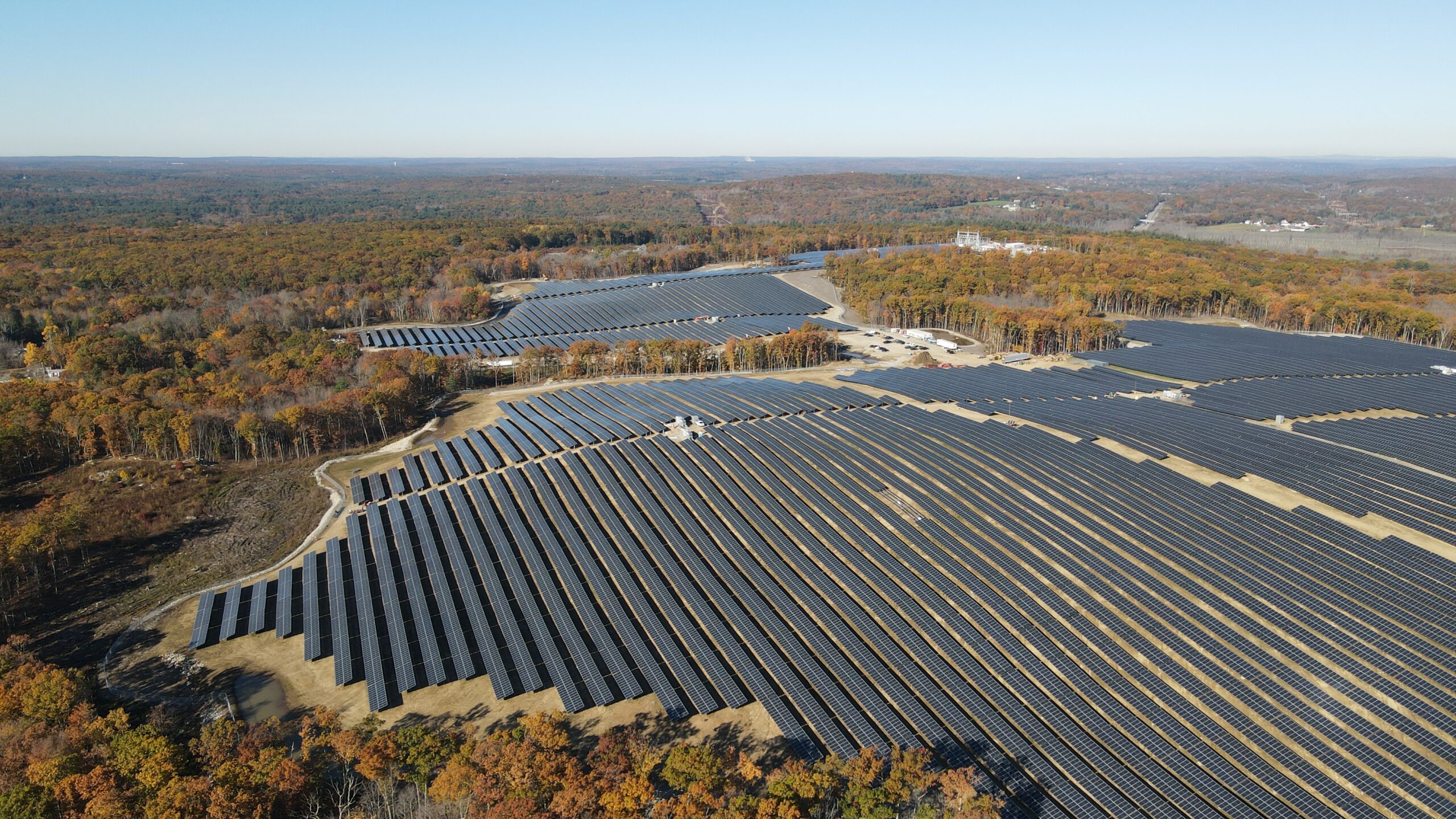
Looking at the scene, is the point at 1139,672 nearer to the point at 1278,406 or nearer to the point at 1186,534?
the point at 1186,534

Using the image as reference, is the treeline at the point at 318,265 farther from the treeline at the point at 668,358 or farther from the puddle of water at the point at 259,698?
the puddle of water at the point at 259,698

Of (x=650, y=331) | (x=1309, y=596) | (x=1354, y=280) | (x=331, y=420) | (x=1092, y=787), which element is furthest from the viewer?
(x=1354, y=280)

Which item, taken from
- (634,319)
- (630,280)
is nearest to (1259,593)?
(634,319)

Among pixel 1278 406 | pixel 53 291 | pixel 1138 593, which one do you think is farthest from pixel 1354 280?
pixel 53 291

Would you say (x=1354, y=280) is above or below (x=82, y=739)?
above

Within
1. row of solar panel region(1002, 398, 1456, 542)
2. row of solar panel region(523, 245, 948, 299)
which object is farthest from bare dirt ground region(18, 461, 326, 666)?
row of solar panel region(523, 245, 948, 299)

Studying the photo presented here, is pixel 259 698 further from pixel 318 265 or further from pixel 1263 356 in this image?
pixel 318 265

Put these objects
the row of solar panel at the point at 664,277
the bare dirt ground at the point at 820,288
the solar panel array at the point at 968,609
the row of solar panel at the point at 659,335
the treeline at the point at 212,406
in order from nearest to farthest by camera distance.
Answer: the solar panel array at the point at 968,609 → the treeline at the point at 212,406 → the row of solar panel at the point at 659,335 → the bare dirt ground at the point at 820,288 → the row of solar panel at the point at 664,277

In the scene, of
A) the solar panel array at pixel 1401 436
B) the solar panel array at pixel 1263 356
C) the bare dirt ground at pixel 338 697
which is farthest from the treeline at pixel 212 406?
the solar panel array at pixel 1401 436
